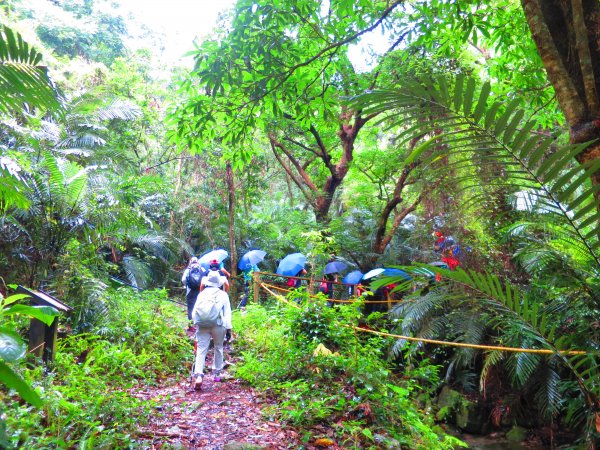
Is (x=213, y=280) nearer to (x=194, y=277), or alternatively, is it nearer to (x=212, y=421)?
(x=212, y=421)

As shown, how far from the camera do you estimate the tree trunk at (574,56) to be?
75.8 inches

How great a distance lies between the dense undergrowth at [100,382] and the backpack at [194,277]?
0.70 m

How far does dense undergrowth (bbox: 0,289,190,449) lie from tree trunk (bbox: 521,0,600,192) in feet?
8.11

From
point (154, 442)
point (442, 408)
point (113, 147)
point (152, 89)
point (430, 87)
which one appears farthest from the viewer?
point (152, 89)

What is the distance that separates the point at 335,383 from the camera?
16.0ft

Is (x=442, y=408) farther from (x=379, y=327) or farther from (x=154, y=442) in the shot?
(x=154, y=442)

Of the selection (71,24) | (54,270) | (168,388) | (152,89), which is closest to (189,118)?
(168,388)

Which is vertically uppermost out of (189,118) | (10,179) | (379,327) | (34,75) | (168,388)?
(189,118)

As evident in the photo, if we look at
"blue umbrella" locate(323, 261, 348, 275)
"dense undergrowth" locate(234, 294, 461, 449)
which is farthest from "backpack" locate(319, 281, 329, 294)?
"dense undergrowth" locate(234, 294, 461, 449)

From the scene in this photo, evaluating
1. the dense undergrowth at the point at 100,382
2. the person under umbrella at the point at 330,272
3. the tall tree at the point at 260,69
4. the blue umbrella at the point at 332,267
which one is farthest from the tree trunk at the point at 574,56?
the blue umbrella at the point at 332,267

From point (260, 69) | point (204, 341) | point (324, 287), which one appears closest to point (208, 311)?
point (204, 341)

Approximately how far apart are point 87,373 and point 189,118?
2617 mm

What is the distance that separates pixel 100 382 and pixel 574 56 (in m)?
4.32

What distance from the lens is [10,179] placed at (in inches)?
116
